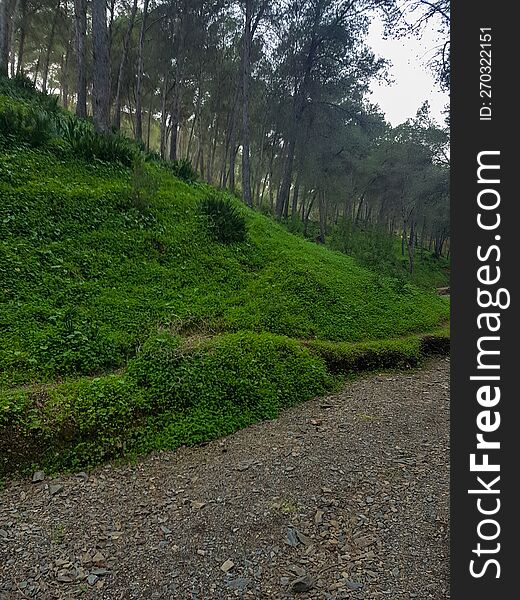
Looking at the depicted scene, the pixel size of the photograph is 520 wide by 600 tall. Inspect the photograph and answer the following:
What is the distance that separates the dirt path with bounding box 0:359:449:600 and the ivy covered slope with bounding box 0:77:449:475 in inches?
15.6

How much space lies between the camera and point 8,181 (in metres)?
5.71

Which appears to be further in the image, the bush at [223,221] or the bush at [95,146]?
the bush at [223,221]

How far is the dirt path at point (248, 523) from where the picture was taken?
6.66 feet

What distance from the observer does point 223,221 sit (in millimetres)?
7414

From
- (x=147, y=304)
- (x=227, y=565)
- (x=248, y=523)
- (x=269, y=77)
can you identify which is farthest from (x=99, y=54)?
(x=269, y=77)

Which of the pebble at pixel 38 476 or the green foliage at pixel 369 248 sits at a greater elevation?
the green foliage at pixel 369 248

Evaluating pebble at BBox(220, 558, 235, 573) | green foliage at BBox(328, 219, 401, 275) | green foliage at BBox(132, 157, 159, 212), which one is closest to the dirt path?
pebble at BBox(220, 558, 235, 573)

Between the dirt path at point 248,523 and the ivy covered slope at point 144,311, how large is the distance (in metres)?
0.40

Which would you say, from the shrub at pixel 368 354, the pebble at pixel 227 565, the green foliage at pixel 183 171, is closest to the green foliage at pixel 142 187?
the green foliage at pixel 183 171

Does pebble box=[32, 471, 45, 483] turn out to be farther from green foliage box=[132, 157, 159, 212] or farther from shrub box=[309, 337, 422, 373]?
green foliage box=[132, 157, 159, 212]

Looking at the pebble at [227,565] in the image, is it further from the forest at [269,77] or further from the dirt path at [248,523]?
the forest at [269,77]

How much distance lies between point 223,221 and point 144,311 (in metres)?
3.19

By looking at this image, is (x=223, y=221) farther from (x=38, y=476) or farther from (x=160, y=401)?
(x=38, y=476)

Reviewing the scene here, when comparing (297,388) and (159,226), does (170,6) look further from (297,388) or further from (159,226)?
(297,388)
